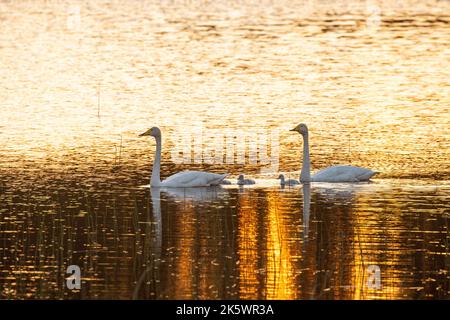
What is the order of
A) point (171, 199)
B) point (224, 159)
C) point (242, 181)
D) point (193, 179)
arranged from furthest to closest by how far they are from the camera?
point (224, 159) → point (242, 181) → point (193, 179) → point (171, 199)

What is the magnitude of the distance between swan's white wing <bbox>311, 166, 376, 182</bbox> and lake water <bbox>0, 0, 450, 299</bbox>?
0.45ft

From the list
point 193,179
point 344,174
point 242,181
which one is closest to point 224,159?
point 242,181

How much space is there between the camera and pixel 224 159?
1021 inches

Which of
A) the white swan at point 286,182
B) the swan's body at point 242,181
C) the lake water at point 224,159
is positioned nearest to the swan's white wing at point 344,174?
the lake water at point 224,159

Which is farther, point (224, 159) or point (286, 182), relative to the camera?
point (224, 159)

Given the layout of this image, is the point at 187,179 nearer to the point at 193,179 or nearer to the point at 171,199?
the point at 193,179

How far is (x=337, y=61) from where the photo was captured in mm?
44562

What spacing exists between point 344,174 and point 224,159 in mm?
3247

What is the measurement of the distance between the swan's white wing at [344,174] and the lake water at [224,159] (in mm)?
136

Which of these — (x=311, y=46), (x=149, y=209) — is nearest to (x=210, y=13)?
(x=311, y=46)

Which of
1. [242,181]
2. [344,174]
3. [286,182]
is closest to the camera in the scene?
[242,181]

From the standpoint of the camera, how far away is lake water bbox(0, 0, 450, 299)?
15.7 m

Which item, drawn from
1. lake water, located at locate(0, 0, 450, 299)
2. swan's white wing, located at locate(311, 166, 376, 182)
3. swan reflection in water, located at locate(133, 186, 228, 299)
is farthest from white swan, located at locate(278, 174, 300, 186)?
swan reflection in water, located at locate(133, 186, 228, 299)

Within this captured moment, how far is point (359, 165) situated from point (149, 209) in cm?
621
